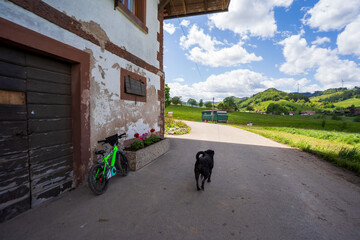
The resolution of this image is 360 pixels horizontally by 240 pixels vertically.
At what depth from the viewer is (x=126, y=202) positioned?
2.82 metres

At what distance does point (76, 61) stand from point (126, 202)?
2.97 meters

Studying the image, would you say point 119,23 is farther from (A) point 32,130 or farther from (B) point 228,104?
(B) point 228,104

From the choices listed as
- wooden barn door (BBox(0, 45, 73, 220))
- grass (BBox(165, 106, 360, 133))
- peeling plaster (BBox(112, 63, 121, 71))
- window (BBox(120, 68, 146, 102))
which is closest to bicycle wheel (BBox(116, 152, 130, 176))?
wooden barn door (BBox(0, 45, 73, 220))

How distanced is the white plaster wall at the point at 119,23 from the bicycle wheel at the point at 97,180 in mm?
3105

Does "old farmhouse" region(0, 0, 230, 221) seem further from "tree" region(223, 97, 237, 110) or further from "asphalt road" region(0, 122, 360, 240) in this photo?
"tree" region(223, 97, 237, 110)

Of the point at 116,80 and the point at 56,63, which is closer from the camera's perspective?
the point at 56,63

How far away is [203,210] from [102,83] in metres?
3.63

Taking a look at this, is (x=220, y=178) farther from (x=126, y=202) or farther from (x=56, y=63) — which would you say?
(x=56, y=63)

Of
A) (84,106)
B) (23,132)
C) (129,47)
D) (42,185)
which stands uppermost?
(129,47)

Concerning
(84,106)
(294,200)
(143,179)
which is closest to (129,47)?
(84,106)

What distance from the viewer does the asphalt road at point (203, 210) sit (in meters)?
2.12

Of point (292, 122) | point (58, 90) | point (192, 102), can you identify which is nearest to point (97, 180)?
point (58, 90)

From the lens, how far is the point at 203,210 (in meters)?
2.62

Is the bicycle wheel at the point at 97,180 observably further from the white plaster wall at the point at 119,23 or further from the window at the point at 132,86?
the white plaster wall at the point at 119,23
